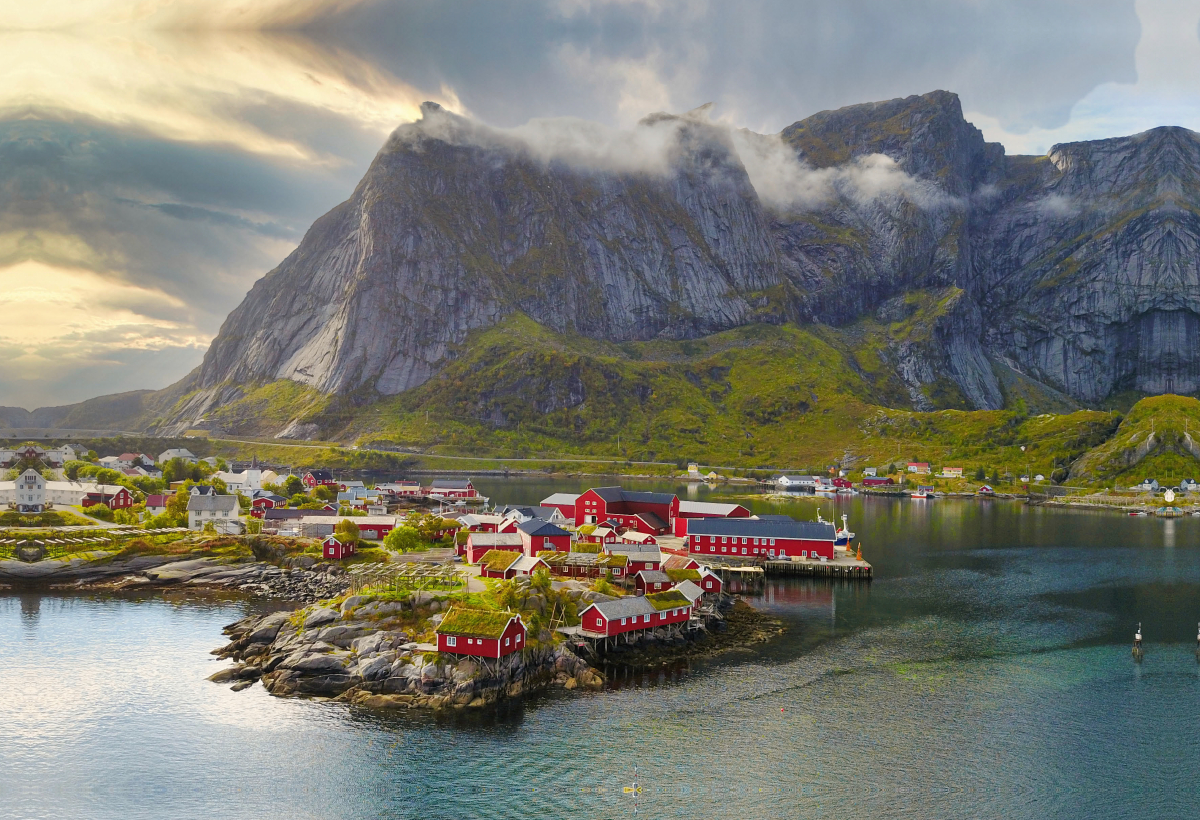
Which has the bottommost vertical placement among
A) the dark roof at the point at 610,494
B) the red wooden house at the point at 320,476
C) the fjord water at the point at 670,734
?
the fjord water at the point at 670,734

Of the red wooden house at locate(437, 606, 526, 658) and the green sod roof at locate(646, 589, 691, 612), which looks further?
the green sod roof at locate(646, 589, 691, 612)

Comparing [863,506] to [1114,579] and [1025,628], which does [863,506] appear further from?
[1025,628]

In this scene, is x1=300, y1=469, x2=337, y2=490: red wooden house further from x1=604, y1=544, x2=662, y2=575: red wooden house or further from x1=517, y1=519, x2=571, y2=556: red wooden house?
x1=604, y1=544, x2=662, y2=575: red wooden house

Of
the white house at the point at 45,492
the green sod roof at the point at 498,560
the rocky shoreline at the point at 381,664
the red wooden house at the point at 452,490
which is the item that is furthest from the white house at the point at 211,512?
the red wooden house at the point at 452,490

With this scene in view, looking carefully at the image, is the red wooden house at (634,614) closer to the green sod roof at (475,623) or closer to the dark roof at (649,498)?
the green sod roof at (475,623)

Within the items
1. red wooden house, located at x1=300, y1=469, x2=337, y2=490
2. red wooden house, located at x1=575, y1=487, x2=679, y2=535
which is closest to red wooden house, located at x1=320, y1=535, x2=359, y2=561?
red wooden house, located at x1=575, y1=487, x2=679, y2=535

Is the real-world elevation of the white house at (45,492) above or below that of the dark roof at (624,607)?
above

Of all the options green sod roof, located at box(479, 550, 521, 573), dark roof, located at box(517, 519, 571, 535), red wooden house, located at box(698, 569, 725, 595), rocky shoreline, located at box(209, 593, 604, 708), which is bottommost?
rocky shoreline, located at box(209, 593, 604, 708)
